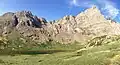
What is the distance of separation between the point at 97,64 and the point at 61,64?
16107 mm

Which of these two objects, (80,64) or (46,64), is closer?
(80,64)

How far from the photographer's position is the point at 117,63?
8156cm

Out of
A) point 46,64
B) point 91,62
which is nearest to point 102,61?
→ point 91,62

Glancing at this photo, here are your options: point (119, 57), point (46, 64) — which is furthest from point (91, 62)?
point (46, 64)

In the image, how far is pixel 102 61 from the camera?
8862cm

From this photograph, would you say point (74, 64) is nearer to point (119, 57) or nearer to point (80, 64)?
point (80, 64)

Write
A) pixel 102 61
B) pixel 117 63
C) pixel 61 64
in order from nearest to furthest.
Answer: pixel 117 63
pixel 102 61
pixel 61 64

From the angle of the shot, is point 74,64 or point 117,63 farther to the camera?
point 74,64

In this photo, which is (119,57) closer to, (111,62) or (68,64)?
(111,62)

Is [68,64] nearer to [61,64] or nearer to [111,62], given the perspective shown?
[61,64]

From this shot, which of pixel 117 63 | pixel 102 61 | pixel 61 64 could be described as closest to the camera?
pixel 117 63

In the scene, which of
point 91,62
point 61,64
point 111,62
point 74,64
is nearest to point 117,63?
point 111,62

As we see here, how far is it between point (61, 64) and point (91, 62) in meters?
12.2

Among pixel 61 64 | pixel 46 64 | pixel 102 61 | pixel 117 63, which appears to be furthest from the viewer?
pixel 46 64
